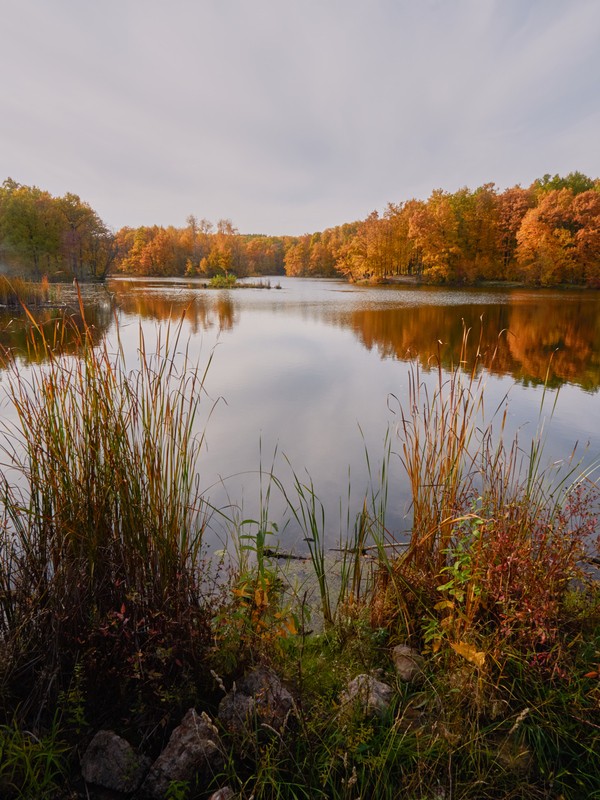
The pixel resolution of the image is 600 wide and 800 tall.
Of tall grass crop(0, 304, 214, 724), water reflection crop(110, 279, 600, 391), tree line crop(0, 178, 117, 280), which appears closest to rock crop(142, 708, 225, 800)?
tall grass crop(0, 304, 214, 724)

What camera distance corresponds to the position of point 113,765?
1.28m

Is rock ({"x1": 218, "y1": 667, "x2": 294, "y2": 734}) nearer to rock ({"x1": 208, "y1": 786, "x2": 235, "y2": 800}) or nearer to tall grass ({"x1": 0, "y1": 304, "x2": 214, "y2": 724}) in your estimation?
rock ({"x1": 208, "y1": 786, "x2": 235, "y2": 800})

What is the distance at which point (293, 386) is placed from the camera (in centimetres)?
733

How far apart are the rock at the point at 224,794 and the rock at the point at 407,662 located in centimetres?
71

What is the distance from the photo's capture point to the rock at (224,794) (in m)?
1.16

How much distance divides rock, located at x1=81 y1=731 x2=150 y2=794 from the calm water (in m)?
1.28

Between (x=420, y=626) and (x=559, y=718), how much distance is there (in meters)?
0.57

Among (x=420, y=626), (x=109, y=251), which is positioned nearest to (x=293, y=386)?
(x=420, y=626)

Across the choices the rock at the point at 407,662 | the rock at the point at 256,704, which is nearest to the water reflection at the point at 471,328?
the rock at the point at 407,662

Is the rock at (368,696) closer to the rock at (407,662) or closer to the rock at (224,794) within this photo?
the rock at (407,662)

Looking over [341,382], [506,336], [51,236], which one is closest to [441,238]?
[506,336]

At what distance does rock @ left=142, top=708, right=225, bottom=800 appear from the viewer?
1265mm

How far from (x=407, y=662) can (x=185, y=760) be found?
0.86m

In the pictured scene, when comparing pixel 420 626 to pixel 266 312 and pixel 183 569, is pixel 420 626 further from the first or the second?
pixel 266 312
